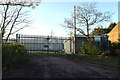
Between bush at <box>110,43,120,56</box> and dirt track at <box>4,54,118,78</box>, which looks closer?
dirt track at <box>4,54,118,78</box>

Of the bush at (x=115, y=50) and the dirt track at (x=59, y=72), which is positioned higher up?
the bush at (x=115, y=50)

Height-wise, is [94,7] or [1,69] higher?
[94,7]

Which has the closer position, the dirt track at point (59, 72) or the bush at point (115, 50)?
the dirt track at point (59, 72)

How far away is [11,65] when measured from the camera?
5848 millimetres

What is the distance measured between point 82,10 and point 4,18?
44.3ft

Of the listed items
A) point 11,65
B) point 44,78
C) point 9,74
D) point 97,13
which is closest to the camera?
point 44,78

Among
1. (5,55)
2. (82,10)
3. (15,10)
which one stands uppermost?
(82,10)

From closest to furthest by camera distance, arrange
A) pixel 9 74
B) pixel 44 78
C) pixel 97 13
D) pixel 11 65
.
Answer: pixel 44 78 → pixel 9 74 → pixel 11 65 → pixel 97 13

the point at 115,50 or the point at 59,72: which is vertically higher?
the point at 115,50

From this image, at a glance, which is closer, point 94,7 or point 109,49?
point 109,49

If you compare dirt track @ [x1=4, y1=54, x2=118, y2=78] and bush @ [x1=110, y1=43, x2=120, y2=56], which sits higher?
bush @ [x1=110, y1=43, x2=120, y2=56]

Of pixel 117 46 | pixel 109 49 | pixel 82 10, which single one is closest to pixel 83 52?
pixel 109 49

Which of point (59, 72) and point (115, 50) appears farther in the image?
point (115, 50)

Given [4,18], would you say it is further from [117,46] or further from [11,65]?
[117,46]
